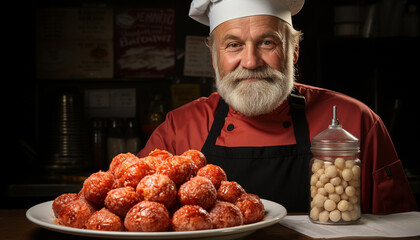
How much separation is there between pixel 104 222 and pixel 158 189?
133 millimetres

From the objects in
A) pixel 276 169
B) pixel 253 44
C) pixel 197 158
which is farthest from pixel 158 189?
pixel 253 44

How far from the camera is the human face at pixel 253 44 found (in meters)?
2.05

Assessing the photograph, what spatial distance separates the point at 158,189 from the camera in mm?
1052

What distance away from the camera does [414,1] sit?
3.85 m

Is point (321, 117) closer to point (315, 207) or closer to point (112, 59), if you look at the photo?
point (315, 207)

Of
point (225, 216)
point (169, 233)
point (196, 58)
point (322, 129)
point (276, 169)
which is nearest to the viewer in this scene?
point (169, 233)

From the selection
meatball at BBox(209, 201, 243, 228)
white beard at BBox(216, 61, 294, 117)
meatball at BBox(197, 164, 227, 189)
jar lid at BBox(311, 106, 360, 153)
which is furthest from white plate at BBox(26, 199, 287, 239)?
white beard at BBox(216, 61, 294, 117)

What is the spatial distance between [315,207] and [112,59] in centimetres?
286

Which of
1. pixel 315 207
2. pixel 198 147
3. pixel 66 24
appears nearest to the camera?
pixel 315 207

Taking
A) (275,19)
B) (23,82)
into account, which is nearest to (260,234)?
(275,19)

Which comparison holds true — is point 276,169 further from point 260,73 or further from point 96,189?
point 96,189

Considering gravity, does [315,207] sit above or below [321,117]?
→ below

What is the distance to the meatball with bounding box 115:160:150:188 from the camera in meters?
1.13

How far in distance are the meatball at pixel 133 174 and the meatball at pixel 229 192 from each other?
0.60 ft
